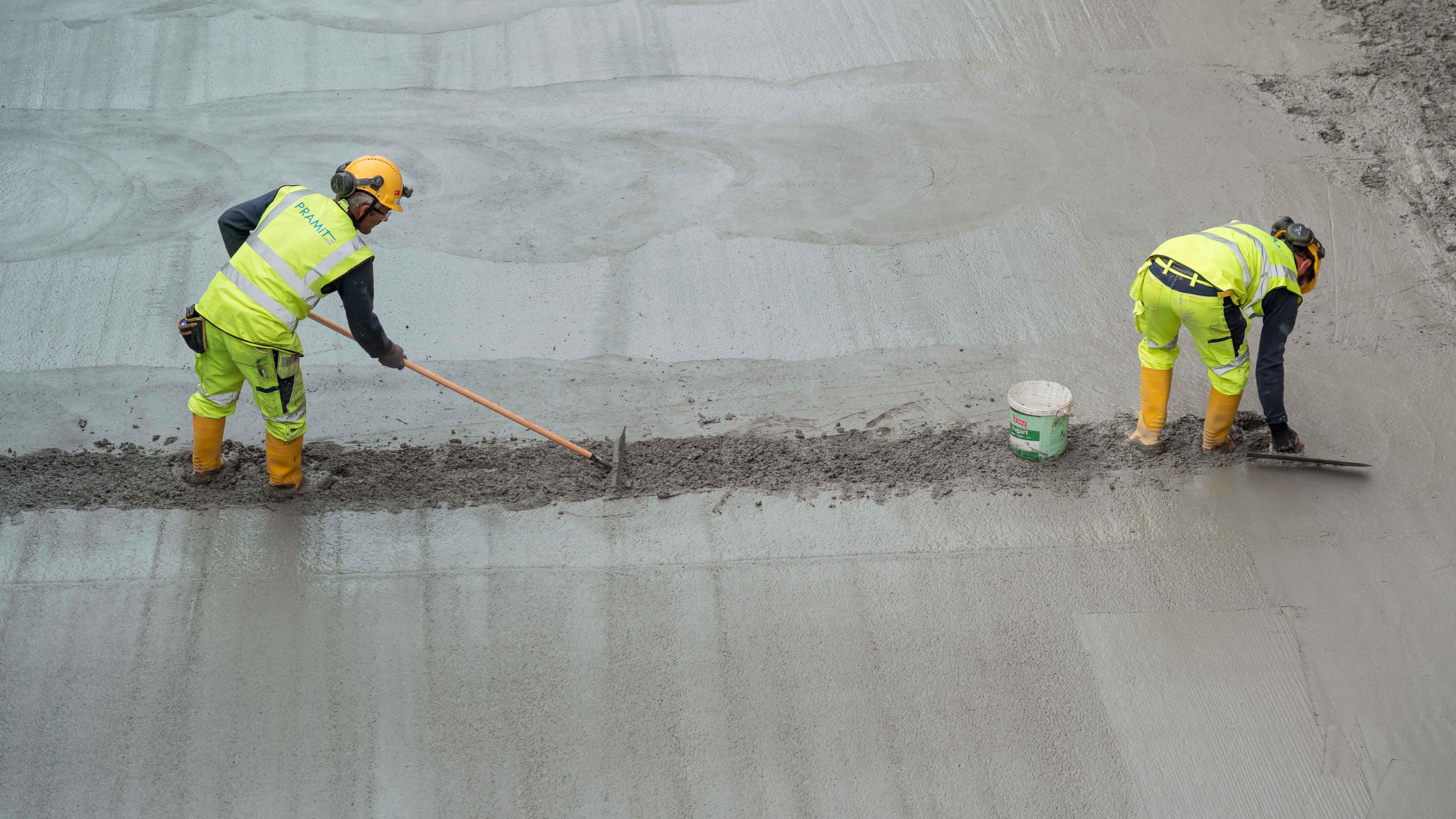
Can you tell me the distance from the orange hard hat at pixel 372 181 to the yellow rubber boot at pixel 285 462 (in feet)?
3.55

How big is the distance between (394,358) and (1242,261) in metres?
3.57

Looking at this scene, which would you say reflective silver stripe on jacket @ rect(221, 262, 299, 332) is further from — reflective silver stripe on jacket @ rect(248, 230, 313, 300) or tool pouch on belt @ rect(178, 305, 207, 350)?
tool pouch on belt @ rect(178, 305, 207, 350)

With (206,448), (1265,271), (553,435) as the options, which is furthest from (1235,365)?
(206,448)

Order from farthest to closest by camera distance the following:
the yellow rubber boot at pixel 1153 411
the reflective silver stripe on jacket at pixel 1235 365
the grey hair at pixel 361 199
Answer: the yellow rubber boot at pixel 1153 411
the reflective silver stripe on jacket at pixel 1235 365
the grey hair at pixel 361 199

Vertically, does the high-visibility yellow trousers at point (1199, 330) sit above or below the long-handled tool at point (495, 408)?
above

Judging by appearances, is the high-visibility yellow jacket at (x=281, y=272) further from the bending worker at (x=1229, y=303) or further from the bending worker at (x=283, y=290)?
the bending worker at (x=1229, y=303)

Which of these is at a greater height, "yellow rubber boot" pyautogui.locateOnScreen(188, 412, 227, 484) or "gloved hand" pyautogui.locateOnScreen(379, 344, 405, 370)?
"gloved hand" pyautogui.locateOnScreen(379, 344, 405, 370)

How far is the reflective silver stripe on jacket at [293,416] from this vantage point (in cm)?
400

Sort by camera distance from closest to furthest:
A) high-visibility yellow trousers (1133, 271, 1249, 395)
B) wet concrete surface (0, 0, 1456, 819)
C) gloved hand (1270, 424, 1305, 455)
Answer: wet concrete surface (0, 0, 1456, 819), high-visibility yellow trousers (1133, 271, 1249, 395), gloved hand (1270, 424, 1305, 455)

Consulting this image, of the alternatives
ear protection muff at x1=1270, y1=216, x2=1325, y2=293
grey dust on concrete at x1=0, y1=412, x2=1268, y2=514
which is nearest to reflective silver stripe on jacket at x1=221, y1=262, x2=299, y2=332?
grey dust on concrete at x1=0, y1=412, x2=1268, y2=514

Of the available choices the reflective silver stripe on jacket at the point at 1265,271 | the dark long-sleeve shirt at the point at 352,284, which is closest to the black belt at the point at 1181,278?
the reflective silver stripe on jacket at the point at 1265,271

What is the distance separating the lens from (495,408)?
4.17 metres

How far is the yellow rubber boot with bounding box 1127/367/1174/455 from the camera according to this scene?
4297 mm

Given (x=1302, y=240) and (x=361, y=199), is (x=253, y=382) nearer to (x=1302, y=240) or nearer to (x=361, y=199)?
(x=361, y=199)
